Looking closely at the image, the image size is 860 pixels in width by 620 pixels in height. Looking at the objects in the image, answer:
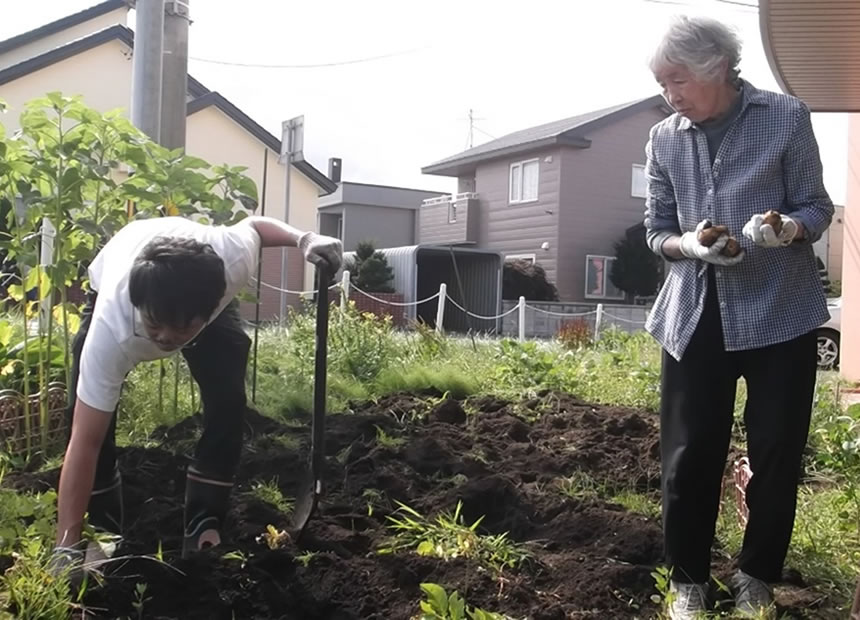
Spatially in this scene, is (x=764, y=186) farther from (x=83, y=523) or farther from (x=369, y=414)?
(x=369, y=414)

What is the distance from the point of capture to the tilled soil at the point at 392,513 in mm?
2107

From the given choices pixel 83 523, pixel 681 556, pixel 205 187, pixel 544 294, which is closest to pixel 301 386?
pixel 205 187

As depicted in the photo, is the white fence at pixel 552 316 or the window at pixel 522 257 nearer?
the white fence at pixel 552 316

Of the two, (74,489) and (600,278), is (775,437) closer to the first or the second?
(74,489)

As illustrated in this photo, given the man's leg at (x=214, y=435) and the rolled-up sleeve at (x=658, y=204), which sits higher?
the rolled-up sleeve at (x=658, y=204)

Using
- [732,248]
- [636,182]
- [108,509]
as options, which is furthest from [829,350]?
[636,182]

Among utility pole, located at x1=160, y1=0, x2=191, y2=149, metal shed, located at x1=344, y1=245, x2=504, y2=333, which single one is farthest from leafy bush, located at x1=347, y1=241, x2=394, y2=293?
utility pole, located at x1=160, y1=0, x2=191, y2=149

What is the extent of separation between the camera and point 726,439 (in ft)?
6.83

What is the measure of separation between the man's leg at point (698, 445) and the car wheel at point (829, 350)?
9.10 m

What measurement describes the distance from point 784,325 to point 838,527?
1.06m

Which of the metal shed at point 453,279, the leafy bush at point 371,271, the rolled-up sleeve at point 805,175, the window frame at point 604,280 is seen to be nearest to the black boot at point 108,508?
the rolled-up sleeve at point 805,175

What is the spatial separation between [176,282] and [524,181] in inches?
840

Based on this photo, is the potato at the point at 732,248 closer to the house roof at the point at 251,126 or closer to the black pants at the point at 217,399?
the black pants at the point at 217,399

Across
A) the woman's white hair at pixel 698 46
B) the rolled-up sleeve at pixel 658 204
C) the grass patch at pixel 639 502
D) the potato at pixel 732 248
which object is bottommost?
the grass patch at pixel 639 502
